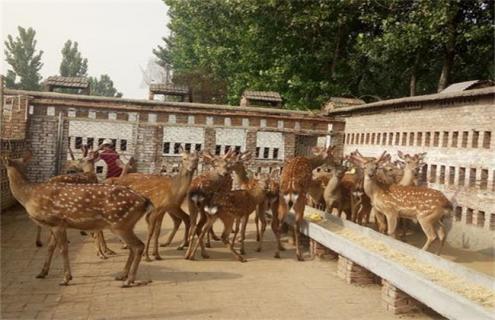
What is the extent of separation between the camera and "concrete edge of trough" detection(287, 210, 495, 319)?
537 centimetres

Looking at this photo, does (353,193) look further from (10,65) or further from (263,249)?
(10,65)

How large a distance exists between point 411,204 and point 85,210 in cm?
641

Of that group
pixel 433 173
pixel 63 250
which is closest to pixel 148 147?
pixel 433 173

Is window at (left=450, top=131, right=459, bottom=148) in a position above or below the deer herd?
above

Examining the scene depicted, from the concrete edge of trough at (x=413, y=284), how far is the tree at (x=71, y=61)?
2641 inches

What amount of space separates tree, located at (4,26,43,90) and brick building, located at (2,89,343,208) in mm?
46164

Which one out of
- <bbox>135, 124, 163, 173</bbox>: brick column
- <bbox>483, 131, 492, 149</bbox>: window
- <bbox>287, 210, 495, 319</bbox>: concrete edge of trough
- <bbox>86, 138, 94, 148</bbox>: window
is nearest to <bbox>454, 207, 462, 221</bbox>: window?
<bbox>483, 131, 492, 149</bbox>: window

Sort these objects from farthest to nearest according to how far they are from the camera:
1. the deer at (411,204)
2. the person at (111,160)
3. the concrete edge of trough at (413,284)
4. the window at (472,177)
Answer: the person at (111,160) → the window at (472,177) → the deer at (411,204) → the concrete edge of trough at (413,284)

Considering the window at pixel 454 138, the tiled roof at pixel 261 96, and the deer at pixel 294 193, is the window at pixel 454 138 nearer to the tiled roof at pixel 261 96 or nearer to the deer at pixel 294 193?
the deer at pixel 294 193

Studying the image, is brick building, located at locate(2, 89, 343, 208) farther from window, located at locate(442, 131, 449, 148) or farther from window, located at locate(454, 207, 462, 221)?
window, located at locate(454, 207, 462, 221)

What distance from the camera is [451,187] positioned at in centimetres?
1194

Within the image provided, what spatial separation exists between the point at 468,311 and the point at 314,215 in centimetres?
591

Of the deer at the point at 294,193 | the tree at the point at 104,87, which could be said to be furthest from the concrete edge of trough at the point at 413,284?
the tree at the point at 104,87

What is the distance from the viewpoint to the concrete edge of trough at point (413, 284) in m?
5.37
